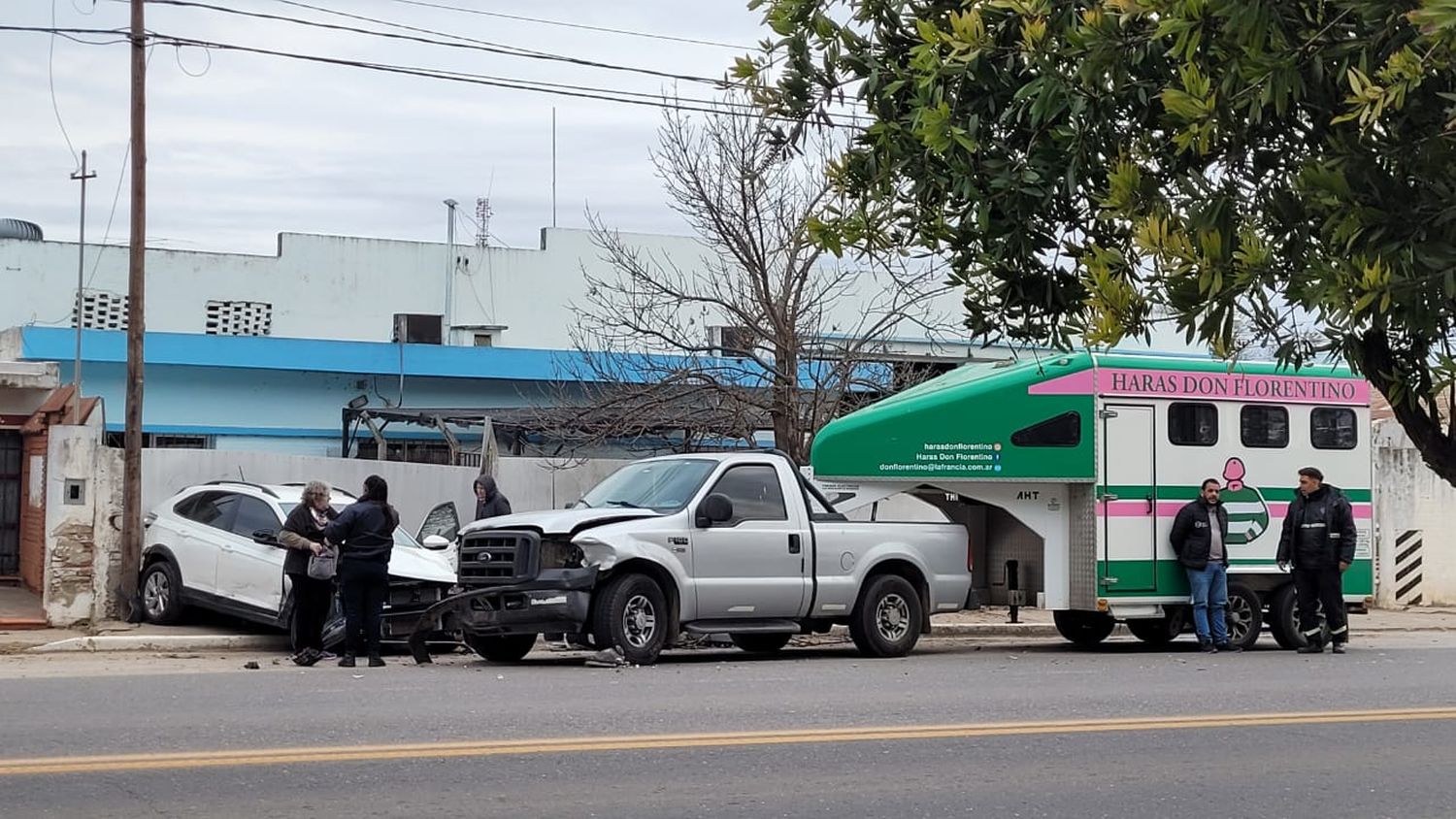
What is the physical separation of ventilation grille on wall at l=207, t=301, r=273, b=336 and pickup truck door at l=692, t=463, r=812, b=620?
84.5ft

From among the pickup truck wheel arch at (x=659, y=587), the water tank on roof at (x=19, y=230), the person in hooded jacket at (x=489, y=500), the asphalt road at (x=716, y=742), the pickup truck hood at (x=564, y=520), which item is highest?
the water tank on roof at (x=19, y=230)

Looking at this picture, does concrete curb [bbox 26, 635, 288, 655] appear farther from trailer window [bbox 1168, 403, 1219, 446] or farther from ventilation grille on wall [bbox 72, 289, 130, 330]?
ventilation grille on wall [bbox 72, 289, 130, 330]

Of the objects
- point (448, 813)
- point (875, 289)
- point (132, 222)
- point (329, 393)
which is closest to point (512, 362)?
point (329, 393)

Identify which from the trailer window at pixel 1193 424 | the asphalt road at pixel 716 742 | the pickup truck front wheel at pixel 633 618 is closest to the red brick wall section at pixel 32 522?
the asphalt road at pixel 716 742

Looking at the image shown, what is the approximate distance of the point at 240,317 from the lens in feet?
129

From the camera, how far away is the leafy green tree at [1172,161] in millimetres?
5348

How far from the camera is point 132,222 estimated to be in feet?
60.4

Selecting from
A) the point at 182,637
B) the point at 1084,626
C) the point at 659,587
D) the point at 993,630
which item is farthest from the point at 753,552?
the point at 182,637

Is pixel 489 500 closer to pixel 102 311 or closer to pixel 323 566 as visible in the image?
pixel 323 566

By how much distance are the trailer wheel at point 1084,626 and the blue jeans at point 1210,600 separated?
1.05 metres

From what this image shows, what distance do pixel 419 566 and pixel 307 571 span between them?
1.32 meters

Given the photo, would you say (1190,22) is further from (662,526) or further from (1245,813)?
(662,526)

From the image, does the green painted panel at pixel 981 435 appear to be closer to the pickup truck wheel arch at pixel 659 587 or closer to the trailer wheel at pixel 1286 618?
the trailer wheel at pixel 1286 618

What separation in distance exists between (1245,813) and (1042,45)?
4499 millimetres
